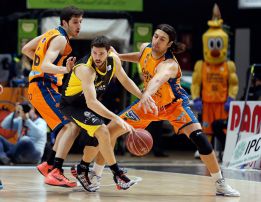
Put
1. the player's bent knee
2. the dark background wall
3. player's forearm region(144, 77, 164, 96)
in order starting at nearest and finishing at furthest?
the player's bent knee, player's forearm region(144, 77, 164, 96), the dark background wall

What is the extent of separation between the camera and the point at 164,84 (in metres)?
9.70

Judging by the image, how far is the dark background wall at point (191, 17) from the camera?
21000 mm

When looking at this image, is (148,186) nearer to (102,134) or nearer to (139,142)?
(139,142)

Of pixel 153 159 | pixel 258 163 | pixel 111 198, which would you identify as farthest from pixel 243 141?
pixel 111 198

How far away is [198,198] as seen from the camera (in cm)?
912

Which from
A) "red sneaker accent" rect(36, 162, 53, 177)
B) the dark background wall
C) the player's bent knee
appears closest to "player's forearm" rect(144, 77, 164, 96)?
the player's bent knee

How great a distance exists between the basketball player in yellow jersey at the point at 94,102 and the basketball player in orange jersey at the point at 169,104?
0.28 m

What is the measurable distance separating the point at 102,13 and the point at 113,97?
1.71 meters

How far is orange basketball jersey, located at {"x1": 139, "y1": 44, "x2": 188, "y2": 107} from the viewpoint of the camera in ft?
31.7

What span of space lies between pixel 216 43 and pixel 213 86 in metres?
0.88

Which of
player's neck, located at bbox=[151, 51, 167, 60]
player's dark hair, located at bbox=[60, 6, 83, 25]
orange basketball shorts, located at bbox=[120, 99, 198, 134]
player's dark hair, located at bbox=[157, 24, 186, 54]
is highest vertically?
player's dark hair, located at bbox=[60, 6, 83, 25]

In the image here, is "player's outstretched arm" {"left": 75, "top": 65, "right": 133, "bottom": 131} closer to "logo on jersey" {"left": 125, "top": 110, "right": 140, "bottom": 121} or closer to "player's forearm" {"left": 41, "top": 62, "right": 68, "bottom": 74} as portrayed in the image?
"player's forearm" {"left": 41, "top": 62, "right": 68, "bottom": 74}

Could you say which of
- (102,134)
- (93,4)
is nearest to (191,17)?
(93,4)

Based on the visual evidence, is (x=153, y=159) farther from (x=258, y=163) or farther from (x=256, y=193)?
(x=256, y=193)
